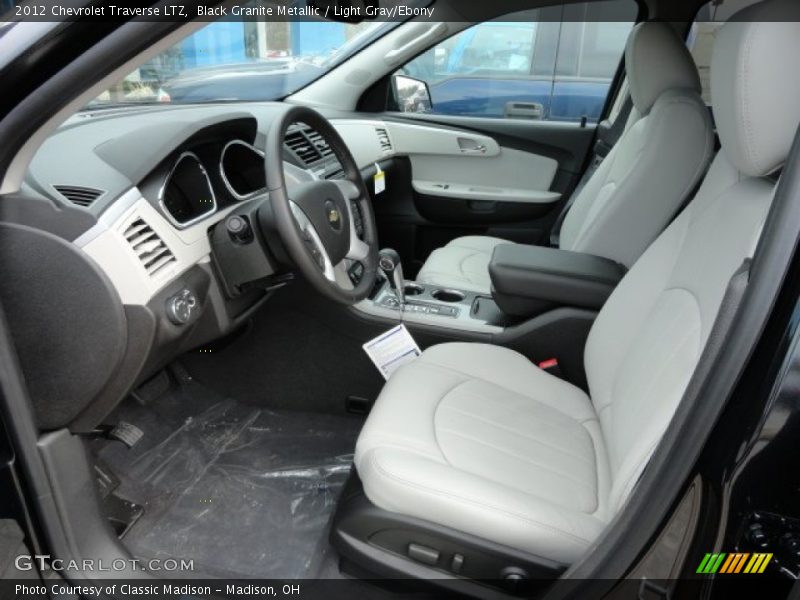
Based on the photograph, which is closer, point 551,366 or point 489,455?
point 489,455

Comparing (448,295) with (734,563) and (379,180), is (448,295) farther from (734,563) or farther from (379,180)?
(734,563)

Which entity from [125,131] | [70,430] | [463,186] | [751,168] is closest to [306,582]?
[70,430]

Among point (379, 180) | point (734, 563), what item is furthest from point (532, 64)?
point (734, 563)

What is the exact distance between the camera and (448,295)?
183 cm

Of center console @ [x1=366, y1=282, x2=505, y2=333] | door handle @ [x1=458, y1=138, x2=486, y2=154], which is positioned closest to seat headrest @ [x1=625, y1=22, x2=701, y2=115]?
center console @ [x1=366, y1=282, x2=505, y2=333]

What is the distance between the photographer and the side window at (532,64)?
2633 millimetres

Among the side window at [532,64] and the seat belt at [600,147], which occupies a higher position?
the side window at [532,64]

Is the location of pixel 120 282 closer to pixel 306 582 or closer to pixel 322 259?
pixel 322 259

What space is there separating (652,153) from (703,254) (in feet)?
2.43

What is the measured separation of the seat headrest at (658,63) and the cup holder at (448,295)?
84 centimetres

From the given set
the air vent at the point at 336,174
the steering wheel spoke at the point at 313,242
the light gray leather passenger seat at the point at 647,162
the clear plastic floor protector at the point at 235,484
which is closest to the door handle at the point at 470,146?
the light gray leather passenger seat at the point at 647,162

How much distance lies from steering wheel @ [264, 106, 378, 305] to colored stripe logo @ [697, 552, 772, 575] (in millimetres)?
812

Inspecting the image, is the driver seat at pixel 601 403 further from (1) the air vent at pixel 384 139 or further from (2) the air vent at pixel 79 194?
(1) the air vent at pixel 384 139

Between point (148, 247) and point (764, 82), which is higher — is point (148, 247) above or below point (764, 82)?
below
